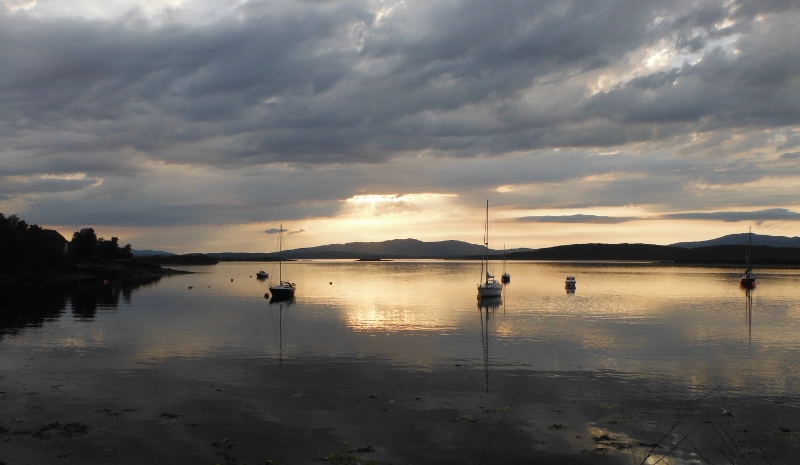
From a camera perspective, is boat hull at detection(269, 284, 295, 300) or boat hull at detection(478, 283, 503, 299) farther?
boat hull at detection(269, 284, 295, 300)

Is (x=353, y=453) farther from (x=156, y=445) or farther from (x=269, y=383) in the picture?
(x=269, y=383)

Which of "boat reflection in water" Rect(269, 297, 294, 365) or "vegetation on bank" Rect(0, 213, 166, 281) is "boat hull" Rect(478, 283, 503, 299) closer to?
"boat reflection in water" Rect(269, 297, 294, 365)

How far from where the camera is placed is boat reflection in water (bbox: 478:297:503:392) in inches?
1231

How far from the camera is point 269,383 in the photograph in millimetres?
25656

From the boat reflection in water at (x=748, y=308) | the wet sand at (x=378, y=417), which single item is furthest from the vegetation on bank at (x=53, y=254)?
A: the boat reflection in water at (x=748, y=308)

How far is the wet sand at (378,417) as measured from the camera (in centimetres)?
1676

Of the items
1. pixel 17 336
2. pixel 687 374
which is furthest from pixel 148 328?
pixel 687 374

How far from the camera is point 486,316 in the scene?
184 feet

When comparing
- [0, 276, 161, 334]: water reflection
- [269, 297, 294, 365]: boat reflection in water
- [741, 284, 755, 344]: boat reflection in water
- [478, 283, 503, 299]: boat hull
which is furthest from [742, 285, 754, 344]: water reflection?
[0, 276, 161, 334]: water reflection

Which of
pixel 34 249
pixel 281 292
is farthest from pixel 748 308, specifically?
pixel 34 249

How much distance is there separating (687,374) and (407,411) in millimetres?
15202

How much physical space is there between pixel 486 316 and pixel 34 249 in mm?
106898

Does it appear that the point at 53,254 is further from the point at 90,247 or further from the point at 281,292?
the point at 281,292

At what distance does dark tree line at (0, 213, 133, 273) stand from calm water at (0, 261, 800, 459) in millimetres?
52209
